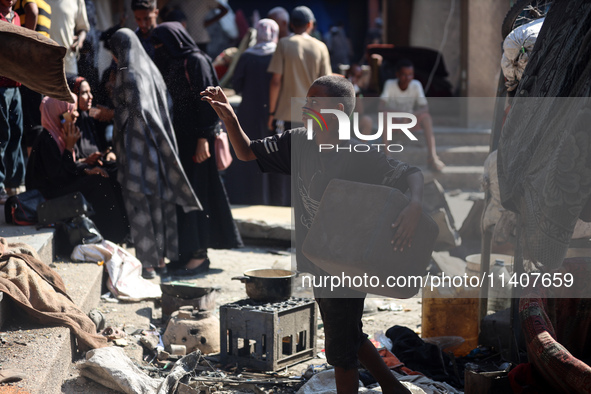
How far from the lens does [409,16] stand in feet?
45.6

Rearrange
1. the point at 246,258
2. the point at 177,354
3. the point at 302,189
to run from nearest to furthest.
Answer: the point at 302,189
the point at 177,354
the point at 246,258

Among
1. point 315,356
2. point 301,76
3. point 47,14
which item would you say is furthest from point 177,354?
point 301,76

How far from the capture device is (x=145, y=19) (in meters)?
6.40

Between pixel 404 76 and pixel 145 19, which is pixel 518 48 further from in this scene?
pixel 404 76

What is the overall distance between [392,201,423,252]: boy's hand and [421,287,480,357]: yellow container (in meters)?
1.59

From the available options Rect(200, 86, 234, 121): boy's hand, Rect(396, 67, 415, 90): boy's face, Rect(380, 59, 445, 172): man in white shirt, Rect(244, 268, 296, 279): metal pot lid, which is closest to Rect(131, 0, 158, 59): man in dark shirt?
Rect(244, 268, 296, 279): metal pot lid

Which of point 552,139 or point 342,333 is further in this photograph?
point 342,333

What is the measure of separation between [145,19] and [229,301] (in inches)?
101

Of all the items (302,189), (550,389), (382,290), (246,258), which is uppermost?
(302,189)

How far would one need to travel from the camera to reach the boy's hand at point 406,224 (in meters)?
3.31

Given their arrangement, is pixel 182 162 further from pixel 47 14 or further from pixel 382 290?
pixel 382 290

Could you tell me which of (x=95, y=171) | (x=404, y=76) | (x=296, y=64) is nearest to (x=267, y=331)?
(x=95, y=171)

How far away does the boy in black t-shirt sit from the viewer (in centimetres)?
347

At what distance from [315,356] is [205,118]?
2381mm
